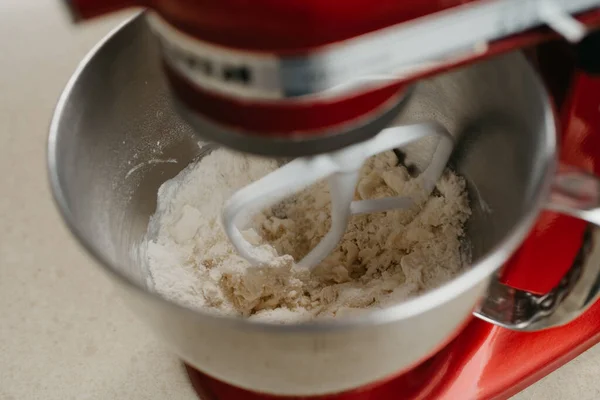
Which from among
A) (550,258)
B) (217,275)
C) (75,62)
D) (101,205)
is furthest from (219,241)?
(75,62)

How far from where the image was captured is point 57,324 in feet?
2.08

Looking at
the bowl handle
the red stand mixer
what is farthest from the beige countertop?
the red stand mixer

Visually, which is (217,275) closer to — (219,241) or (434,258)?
(219,241)

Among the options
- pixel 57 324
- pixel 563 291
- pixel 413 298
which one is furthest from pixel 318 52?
pixel 57 324

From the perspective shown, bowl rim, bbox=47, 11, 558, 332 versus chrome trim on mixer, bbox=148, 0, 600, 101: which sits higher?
chrome trim on mixer, bbox=148, 0, 600, 101

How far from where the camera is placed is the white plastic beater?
17.6 inches

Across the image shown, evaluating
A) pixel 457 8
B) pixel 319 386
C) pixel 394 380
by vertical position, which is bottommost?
pixel 394 380

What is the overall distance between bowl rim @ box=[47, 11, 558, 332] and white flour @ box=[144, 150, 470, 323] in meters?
0.16

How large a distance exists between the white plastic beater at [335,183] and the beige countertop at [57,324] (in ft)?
0.54

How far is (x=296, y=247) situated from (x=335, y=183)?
15cm

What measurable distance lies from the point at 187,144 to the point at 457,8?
0.36 metres

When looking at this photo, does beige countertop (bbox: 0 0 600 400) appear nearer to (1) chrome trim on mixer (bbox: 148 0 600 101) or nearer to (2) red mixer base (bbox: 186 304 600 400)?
(2) red mixer base (bbox: 186 304 600 400)

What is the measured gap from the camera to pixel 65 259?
0.69 m

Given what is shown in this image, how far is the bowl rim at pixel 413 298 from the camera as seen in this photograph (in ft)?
1.08
